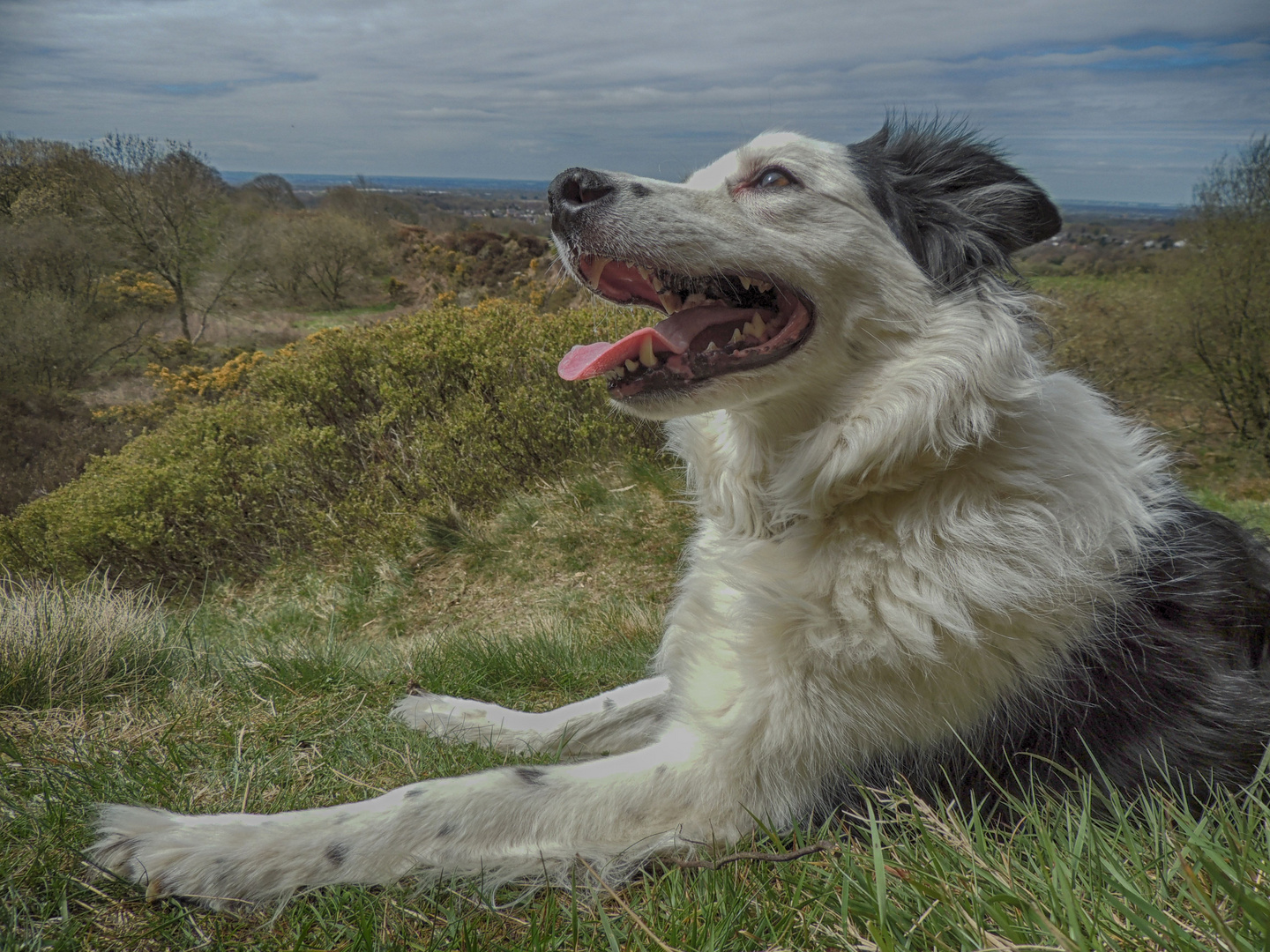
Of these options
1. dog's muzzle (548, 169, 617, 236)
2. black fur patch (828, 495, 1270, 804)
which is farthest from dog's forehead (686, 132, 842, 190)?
black fur patch (828, 495, 1270, 804)

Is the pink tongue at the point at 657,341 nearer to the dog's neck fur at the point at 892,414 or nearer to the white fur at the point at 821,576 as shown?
the white fur at the point at 821,576

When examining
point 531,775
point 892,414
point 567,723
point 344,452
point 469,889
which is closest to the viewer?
point 469,889

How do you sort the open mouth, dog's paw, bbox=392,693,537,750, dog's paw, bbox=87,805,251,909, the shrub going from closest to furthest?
dog's paw, bbox=87,805,251,909 → the open mouth → dog's paw, bbox=392,693,537,750 → the shrub

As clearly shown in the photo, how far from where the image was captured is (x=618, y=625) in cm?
404

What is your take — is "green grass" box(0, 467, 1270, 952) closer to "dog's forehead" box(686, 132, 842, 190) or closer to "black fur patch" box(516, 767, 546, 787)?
"black fur patch" box(516, 767, 546, 787)

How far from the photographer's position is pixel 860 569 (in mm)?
1969

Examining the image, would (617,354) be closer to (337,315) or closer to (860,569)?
(860,569)

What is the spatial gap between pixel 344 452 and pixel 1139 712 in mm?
7357

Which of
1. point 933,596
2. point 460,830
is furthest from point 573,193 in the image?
point 460,830

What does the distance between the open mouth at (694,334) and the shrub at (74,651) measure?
2.12 m

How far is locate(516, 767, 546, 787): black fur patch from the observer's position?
1.91 meters

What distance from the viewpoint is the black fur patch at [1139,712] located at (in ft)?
6.04

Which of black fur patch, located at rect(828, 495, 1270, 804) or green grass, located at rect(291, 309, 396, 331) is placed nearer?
black fur patch, located at rect(828, 495, 1270, 804)

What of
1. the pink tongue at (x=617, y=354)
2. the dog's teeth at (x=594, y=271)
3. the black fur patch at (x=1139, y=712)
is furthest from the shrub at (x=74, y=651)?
the black fur patch at (x=1139, y=712)
